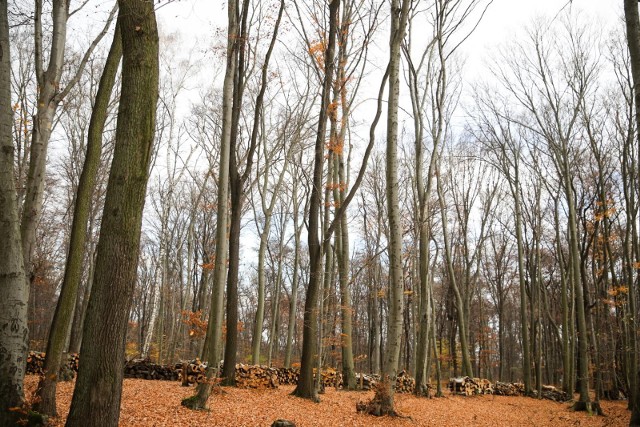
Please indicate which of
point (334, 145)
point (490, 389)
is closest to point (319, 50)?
point (334, 145)

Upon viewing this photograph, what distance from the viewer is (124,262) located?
353cm

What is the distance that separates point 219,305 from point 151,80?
15.2 ft

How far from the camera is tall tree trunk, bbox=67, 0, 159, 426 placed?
11.0ft

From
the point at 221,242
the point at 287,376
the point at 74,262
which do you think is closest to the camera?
the point at 74,262

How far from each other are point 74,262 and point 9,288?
2.65ft

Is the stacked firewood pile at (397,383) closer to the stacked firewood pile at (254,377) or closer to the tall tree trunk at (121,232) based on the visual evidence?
the stacked firewood pile at (254,377)

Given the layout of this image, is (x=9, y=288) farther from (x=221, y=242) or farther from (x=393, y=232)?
(x=393, y=232)

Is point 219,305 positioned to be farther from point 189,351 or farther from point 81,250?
point 189,351

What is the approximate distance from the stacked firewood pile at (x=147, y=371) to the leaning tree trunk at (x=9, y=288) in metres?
8.23

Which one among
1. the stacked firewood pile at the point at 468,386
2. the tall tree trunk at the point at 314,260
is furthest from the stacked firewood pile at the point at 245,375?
the stacked firewood pile at the point at 468,386

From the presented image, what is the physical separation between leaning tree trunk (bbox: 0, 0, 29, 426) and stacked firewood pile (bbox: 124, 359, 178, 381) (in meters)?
8.23

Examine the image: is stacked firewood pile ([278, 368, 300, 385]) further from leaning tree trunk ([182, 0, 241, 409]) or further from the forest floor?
leaning tree trunk ([182, 0, 241, 409])

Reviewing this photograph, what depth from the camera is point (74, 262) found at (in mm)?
4699

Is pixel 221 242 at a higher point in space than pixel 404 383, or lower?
higher
